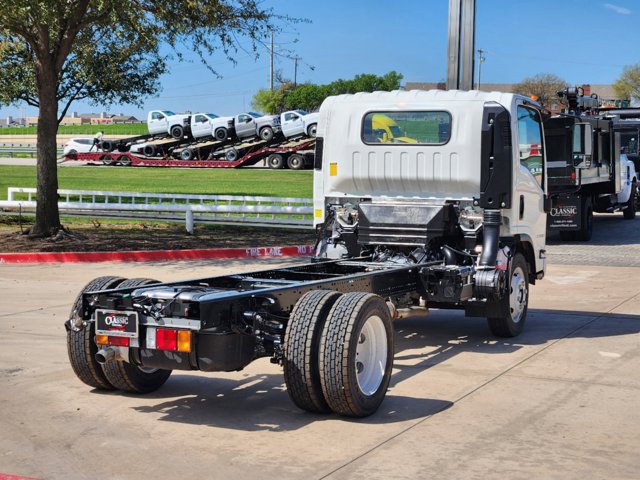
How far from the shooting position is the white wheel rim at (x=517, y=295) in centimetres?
993

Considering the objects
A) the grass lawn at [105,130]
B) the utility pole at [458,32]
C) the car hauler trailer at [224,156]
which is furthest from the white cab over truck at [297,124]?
the grass lawn at [105,130]

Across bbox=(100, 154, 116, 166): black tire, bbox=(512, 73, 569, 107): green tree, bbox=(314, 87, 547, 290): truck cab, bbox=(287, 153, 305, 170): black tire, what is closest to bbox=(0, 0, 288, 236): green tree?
bbox=(314, 87, 547, 290): truck cab

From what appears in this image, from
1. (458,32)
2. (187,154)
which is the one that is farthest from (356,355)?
(187,154)

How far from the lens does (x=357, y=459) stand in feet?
19.3

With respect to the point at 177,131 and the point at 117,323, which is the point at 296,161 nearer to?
the point at 177,131

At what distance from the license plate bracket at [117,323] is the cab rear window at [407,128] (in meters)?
4.27

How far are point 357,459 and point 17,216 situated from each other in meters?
18.9

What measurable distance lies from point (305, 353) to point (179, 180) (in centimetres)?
3394

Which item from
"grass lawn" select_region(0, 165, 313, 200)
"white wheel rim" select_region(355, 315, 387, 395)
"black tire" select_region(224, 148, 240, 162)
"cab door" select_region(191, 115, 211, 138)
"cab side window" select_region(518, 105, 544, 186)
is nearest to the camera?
"white wheel rim" select_region(355, 315, 387, 395)

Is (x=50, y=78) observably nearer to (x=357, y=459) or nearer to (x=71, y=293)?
(x=71, y=293)

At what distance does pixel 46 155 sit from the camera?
18.5 meters

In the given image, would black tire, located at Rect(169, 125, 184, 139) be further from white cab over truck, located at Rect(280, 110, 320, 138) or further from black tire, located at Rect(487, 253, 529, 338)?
black tire, located at Rect(487, 253, 529, 338)

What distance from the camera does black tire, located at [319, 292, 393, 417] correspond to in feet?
21.4

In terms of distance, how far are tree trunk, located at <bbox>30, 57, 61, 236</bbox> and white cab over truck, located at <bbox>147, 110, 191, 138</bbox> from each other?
36.3 metres
